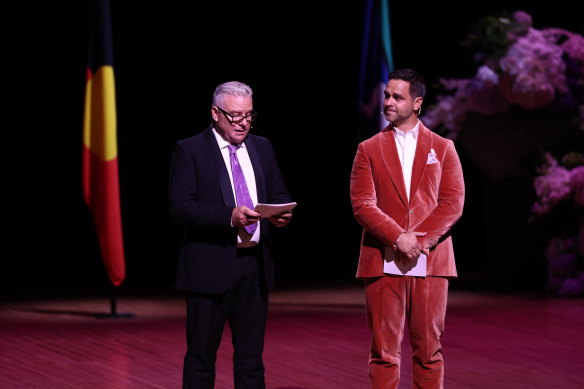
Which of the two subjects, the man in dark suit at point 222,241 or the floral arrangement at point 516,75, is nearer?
the man in dark suit at point 222,241

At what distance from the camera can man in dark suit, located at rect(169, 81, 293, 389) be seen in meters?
3.85

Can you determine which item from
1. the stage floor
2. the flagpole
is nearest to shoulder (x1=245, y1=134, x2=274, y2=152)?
the stage floor

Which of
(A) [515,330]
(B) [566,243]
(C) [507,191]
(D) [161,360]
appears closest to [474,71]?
(C) [507,191]

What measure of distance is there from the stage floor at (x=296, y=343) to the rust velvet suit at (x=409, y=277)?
1068 mm

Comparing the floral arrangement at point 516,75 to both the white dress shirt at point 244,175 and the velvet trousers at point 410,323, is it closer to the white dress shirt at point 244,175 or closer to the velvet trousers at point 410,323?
the velvet trousers at point 410,323

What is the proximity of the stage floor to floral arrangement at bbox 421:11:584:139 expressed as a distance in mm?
1503

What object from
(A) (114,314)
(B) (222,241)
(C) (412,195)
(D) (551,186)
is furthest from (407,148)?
(D) (551,186)

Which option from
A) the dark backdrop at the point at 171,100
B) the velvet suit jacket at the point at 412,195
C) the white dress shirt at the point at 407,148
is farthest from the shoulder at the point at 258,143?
the dark backdrop at the point at 171,100

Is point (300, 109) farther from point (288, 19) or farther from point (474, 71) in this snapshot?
point (474, 71)

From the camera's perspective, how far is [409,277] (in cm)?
398

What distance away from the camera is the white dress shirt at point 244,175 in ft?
12.7

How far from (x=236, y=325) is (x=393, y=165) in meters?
0.79

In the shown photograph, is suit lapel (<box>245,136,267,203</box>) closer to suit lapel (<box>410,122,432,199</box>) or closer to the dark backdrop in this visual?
suit lapel (<box>410,122,432,199</box>)

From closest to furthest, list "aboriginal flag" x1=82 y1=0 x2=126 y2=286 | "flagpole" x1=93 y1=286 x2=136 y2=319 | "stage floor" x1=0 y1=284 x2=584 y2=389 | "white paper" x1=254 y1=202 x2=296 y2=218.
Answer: "white paper" x1=254 y1=202 x2=296 y2=218
"stage floor" x1=0 y1=284 x2=584 y2=389
"aboriginal flag" x1=82 y1=0 x2=126 y2=286
"flagpole" x1=93 y1=286 x2=136 y2=319
